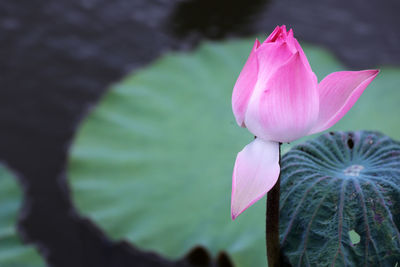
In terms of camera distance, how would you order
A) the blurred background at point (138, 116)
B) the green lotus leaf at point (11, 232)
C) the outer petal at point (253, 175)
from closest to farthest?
the outer petal at point (253, 175)
the green lotus leaf at point (11, 232)
the blurred background at point (138, 116)

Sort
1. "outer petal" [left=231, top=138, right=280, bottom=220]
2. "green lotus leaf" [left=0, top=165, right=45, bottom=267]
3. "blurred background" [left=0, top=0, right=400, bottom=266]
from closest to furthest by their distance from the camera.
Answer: "outer petal" [left=231, top=138, right=280, bottom=220] → "green lotus leaf" [left=0, top=165, right=45, bottom=267] → "blurred background" [left=0, top=0, right=400, bottom=266]

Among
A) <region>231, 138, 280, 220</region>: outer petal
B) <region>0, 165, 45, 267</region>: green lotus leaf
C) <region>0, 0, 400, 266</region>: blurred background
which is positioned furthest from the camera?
<region>0, 0, 400, 266</region>: blurred background

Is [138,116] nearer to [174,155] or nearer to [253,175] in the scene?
[174,155]

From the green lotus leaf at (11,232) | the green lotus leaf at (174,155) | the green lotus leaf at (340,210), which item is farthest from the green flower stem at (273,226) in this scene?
the green lotus leaf at (11,232)

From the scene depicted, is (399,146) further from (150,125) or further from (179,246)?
(150,125)

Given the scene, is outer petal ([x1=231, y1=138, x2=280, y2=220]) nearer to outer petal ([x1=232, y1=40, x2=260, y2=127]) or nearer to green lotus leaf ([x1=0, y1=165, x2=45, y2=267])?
outer petal ([x1=232, y1=40, x2=260, y2=127])

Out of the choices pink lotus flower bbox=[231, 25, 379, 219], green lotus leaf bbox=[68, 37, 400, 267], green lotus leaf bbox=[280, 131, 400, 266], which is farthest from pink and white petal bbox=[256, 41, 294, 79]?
green lotus leaf bbox=[68, 37, 400, 267]

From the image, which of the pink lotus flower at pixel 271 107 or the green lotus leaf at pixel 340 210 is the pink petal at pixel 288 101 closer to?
the pink lotus flower at pixel 271 107

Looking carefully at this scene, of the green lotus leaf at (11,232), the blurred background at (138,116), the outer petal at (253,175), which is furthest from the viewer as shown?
the blurred background at (138,116)
